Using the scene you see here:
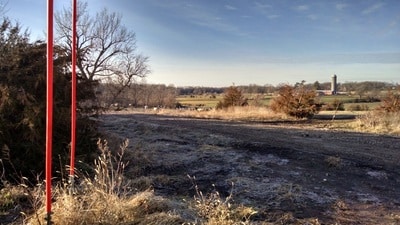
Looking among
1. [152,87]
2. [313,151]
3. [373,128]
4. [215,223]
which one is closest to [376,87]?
[373,128]

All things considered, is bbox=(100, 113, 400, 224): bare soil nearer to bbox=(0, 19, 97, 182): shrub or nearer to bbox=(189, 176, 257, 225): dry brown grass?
bbox=(189, 176, 257, 225): dry brown grass

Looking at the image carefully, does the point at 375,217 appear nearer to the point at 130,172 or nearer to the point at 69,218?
the point at 69,218

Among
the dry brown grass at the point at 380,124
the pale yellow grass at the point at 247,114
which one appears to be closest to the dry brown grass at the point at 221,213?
the dry brown grass at the point at 380,124

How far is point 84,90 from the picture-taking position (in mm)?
6793

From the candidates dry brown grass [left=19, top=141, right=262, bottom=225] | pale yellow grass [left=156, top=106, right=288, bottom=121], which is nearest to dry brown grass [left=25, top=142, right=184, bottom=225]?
dry brown grass [left=19, top=141, right=262, bottom=225]

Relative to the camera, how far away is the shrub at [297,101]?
→ 22.3 metres

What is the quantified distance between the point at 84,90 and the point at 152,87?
43894 millimetres

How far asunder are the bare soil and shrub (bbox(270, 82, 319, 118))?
11635mm

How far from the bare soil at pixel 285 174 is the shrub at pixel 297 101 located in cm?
1164

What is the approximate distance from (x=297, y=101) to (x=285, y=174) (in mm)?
16825

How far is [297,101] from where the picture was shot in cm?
2270

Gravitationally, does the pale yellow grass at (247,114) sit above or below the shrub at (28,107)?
below

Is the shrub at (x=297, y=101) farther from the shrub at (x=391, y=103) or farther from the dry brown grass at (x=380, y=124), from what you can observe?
the dry brown grass at (x=380, y=124)

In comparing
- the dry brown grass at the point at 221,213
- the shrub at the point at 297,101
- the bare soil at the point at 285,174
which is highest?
the shrub at the point at 297,101
